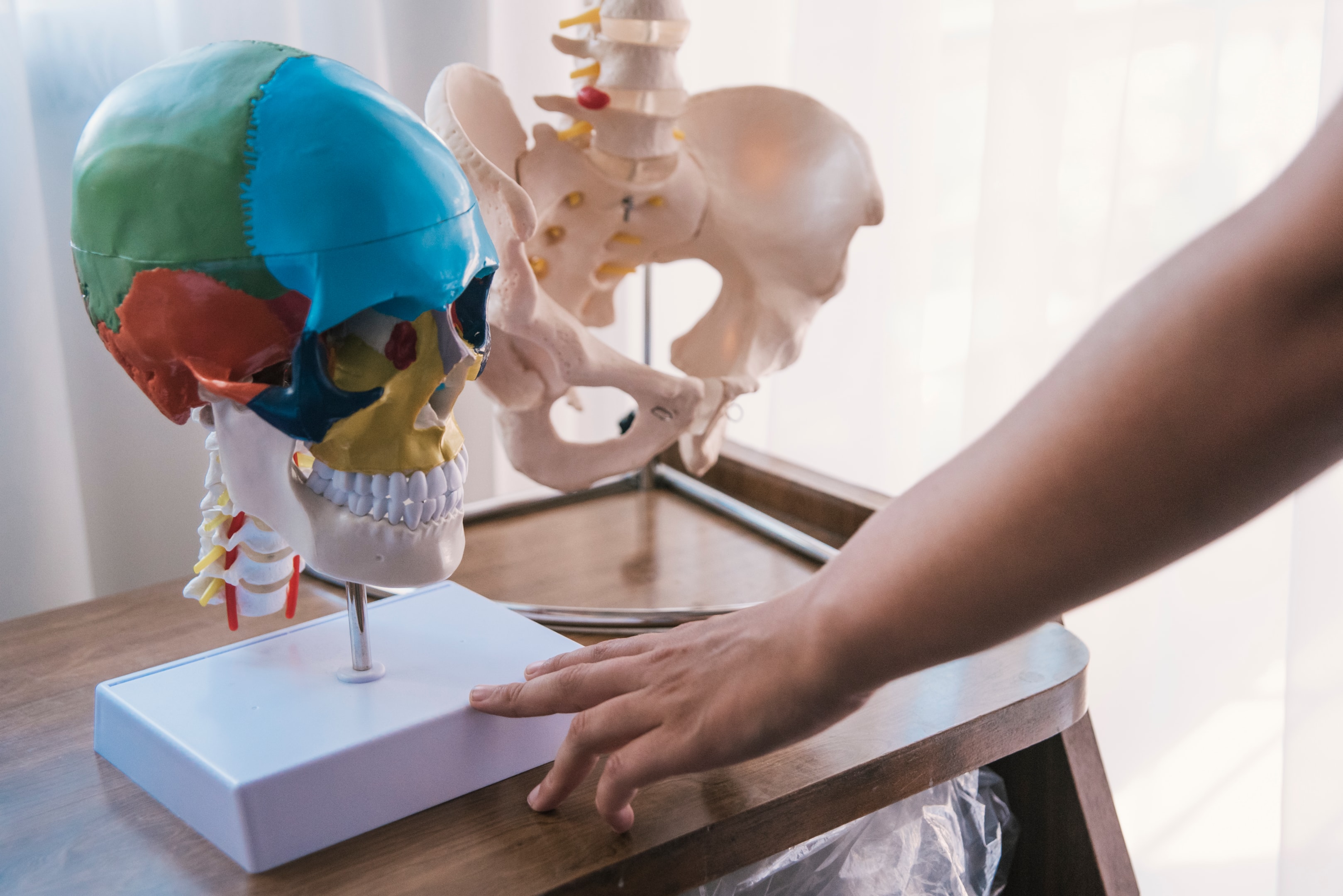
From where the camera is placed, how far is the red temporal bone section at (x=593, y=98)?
899 mm

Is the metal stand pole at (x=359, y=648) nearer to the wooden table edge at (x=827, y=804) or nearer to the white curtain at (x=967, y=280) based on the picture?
the wooden table edge at (x=827, y=804)

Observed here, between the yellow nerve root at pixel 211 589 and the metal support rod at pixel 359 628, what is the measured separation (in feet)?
0.34

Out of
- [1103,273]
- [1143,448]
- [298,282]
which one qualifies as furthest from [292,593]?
[1103,273]

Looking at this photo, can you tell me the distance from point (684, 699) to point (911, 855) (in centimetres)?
37

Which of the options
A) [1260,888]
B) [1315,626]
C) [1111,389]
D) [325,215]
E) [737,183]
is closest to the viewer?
[1111,389]

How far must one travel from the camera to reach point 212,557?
0.73 metres

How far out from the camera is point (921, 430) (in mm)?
1627

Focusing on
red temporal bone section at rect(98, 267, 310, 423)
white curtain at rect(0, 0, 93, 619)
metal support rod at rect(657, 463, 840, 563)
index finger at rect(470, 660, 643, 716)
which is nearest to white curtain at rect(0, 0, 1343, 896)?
white curtain at rect(0, 0, 93, 619)

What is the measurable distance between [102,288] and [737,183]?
585mm

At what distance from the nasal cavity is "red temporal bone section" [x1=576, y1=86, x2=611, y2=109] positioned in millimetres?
350

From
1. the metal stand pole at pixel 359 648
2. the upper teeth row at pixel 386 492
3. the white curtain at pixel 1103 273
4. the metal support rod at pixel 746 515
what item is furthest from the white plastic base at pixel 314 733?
the white curtain at pixel 1103 273

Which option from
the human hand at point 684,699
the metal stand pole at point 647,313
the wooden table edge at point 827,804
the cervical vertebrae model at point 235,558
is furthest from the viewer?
the metal stand pole at point 647,313

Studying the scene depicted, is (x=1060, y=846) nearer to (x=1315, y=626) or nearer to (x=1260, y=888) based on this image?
(x=1315, y=626)

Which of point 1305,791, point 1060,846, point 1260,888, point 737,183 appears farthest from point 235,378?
point 1260,888
